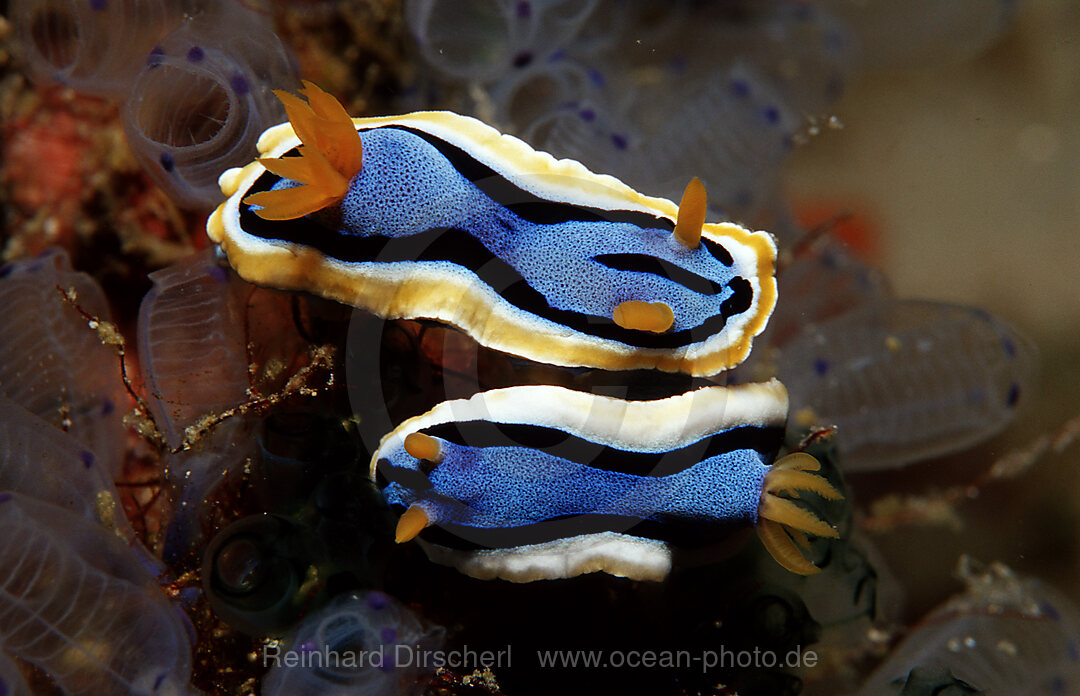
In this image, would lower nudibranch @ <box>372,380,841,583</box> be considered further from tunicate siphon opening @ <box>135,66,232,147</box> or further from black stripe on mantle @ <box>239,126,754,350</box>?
tunicate siphon opening @ <box>135,66,232,147</box>

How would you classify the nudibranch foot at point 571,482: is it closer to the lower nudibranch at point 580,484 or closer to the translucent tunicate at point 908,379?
the lower nudibranch at point 580,484

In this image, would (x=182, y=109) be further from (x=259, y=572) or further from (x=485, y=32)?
(x=259, y=572)

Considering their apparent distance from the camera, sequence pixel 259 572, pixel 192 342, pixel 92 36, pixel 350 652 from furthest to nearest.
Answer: pixel 92 36 → pixel 192 342 → pixel 350 652 → pixel 259 572

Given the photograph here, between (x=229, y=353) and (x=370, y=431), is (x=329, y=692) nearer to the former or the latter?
(x=370, y=431)

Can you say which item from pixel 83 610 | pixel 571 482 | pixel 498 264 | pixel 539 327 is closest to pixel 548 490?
pixel 571 482

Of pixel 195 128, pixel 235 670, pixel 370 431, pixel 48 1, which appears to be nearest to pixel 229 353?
pixel 370 431
